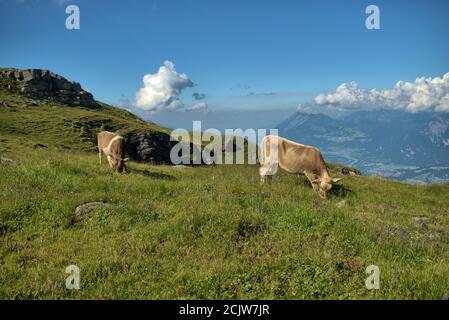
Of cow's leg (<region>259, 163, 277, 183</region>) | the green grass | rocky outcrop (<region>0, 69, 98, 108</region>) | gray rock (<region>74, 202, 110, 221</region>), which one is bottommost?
the green grass

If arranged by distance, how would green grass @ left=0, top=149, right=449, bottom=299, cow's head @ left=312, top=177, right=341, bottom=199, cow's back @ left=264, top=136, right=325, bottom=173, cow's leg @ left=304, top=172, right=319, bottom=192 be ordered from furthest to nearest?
cow's back @ left=264, top=136, right=325, bottom=173 < cow's leg @ left=304, top=172, right=319, bottom=192 < cow's head @ left=312, top=177, right=341, bottom=199 < green grass @ left=0, top=149, right=449, bottom=299

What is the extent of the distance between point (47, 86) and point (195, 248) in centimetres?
12010

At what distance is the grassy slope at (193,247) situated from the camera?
5.87 metres

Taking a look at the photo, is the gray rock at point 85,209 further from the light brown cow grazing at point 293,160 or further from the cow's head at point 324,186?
the cow's head at point 324,186

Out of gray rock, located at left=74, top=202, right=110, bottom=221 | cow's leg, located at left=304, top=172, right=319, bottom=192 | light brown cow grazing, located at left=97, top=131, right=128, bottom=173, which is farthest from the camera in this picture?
light brown cow grazing, located at left=97, top=131, right=128, bottom=173

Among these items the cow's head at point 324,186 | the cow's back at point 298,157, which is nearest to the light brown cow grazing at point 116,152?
the cow's back at point 298,157

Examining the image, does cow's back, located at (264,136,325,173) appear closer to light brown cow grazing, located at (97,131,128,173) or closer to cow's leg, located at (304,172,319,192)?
cow's leg, located at (304,172,319,192)

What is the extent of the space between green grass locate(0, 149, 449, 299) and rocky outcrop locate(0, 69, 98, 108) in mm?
102348

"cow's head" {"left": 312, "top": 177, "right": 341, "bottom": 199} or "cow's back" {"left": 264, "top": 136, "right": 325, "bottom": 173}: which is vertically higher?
"cow's back" {"left": 264, "top": 136, "right": 325, "bottom": 173}

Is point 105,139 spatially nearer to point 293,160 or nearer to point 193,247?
point 293,160

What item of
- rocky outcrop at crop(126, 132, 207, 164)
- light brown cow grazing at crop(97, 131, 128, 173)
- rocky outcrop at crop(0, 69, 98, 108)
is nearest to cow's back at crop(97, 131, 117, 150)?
light brown cow grazing at crop(97, 131, 128, 173)

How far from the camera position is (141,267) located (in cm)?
657

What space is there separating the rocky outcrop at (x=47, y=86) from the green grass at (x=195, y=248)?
102 meters

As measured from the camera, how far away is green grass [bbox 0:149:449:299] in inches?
230
